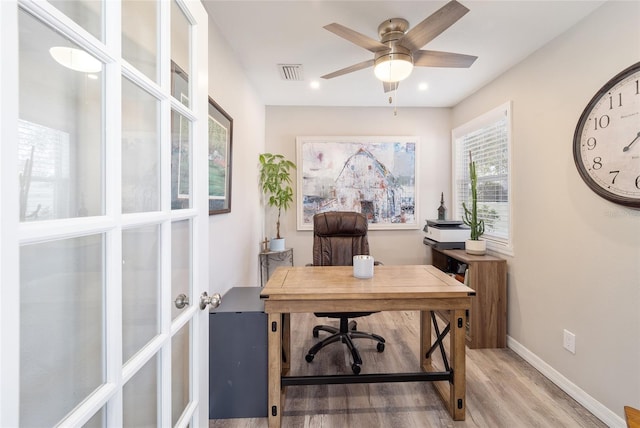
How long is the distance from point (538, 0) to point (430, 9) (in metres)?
0.65

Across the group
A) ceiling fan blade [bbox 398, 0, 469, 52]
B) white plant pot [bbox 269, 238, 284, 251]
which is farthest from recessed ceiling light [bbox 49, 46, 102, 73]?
white plant pot [bbox 269, 238, 284, 251]

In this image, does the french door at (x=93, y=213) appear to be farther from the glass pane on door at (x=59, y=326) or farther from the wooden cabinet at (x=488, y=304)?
the wooden cabinet at (x=488, y=304)

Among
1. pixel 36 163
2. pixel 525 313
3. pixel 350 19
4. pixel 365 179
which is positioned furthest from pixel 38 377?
pixel 365 179

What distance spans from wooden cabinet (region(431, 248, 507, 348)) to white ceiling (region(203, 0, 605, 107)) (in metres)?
1.82

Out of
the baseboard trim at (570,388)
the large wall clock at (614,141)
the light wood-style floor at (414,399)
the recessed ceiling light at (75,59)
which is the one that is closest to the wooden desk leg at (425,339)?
the light wood-style floor at (414,399)

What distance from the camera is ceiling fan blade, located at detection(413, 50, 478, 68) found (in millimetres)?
1889

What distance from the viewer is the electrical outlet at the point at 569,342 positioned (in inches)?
78.7

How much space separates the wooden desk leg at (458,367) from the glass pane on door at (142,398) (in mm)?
1626

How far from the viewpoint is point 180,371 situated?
1003 mm

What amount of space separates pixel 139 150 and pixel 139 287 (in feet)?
1.28

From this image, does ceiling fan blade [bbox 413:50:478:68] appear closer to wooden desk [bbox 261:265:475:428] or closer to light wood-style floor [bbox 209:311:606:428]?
wooden desk [bbox 261:265:475:428]

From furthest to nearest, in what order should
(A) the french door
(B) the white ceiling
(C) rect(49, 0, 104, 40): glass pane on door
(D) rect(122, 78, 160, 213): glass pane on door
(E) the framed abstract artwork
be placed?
1. (E) the framed abstract artwork
2. (B) the white ceiling
3. (D) rect(122, 78, 160, 213): glass pane on door
4. (C) rect(49, 0, 104, 40): glass pane on door
5. (A) the french door

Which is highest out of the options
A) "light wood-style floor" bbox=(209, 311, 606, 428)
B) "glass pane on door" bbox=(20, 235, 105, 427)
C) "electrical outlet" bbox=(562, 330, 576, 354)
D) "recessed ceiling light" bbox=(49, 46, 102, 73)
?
"recessed ceiling light" bbox=(49, 46, 102, 73)

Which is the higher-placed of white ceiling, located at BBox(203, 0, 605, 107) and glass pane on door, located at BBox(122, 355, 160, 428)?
white ceiling, located at BBox(203, 0, 605, 107)
